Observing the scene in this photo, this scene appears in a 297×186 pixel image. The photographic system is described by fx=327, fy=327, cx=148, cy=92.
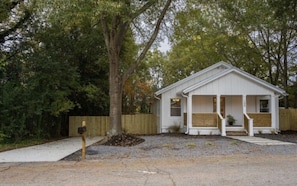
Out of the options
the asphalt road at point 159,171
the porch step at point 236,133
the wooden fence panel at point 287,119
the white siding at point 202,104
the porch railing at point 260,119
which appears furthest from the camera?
the wooden fence panel at point 287,119

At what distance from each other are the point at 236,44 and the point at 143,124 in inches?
415

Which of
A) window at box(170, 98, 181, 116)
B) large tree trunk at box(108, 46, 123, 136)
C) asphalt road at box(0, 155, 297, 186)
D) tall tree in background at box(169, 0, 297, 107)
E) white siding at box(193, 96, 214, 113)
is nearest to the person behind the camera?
asphalt road at box(0, 155, 297, 186)

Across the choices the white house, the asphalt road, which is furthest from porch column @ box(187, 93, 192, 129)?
the asphalt road

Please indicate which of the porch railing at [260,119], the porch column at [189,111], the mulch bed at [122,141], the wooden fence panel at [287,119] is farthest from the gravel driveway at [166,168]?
the wooden fence panel at [287,119]

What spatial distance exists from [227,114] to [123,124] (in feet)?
23.1

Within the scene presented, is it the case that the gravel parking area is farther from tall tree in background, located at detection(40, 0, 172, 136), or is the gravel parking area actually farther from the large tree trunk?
tall tree in background, located at detection(40, 0, 172, 136)

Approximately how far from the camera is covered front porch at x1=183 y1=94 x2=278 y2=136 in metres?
20.0

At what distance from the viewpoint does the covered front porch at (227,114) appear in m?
20.0

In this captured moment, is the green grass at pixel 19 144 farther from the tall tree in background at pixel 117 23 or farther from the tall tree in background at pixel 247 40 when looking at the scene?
the tall tree in background at pixel 247 40

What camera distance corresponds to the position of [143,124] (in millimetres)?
22938

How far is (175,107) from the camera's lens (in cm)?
2245

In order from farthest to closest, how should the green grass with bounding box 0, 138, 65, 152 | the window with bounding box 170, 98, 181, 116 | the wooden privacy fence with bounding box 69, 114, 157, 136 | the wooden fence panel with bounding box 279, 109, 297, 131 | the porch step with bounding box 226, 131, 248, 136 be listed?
the wooden fence panel with bounding box 279, 109, 297, 131
the window with bounding box 170, 98, 181, 116
the wooden privacy fence with bounding box 69, 114, 157, 136
the porch step with bounding box 226, 131, 248, 136
the green grass with bounding box 0, 138, 65, 152

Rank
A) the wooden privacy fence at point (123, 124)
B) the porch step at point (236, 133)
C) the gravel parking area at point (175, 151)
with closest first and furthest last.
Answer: the gravel parking area at point (175, 151), the porch step at point (236, 133), the wooden privacy fence at point (123, 124)

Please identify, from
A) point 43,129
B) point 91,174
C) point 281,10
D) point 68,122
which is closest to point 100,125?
point 68,122
